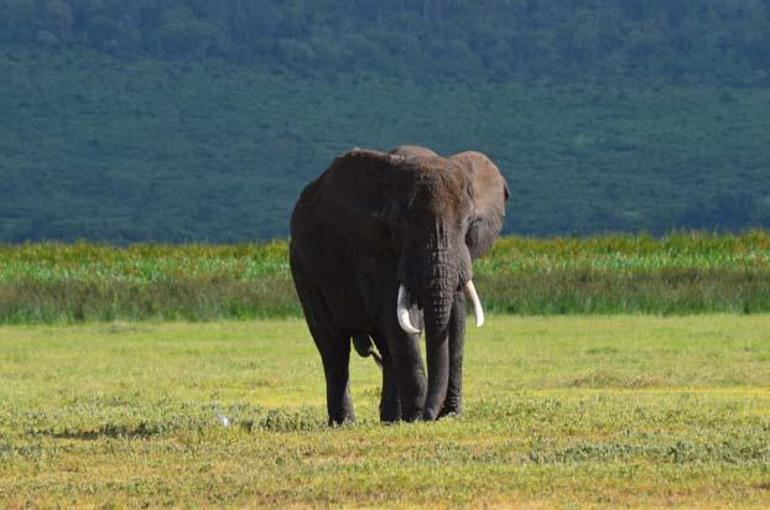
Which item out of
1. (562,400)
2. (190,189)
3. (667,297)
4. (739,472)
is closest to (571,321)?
(667,297)

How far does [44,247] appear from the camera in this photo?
49562mm

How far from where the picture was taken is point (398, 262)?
14.1 meters

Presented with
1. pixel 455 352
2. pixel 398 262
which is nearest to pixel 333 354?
pixel 455 352

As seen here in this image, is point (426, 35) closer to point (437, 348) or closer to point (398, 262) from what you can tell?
point (398, 262)

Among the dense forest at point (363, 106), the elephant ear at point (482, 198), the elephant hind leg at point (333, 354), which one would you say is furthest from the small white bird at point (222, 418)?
the dense forest at point (363, 106)

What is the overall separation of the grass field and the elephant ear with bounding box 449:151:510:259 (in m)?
1.16

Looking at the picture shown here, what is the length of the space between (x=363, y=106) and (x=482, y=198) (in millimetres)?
139412

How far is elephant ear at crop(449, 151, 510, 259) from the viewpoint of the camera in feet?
47.8

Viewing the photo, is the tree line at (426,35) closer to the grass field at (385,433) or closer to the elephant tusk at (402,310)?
the grass field at (385,433)

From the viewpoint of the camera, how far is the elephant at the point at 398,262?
44.9 ft

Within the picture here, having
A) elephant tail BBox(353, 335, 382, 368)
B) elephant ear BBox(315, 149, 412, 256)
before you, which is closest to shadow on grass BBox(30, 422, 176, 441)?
elephant tail BBox(353, 335, 382, 368)

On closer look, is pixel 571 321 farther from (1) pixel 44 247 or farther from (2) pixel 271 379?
(1) pixel 44 247

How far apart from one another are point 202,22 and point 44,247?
12048 cm

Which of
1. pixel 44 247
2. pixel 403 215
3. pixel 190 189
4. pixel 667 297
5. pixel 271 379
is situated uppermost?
pixel 403 215
